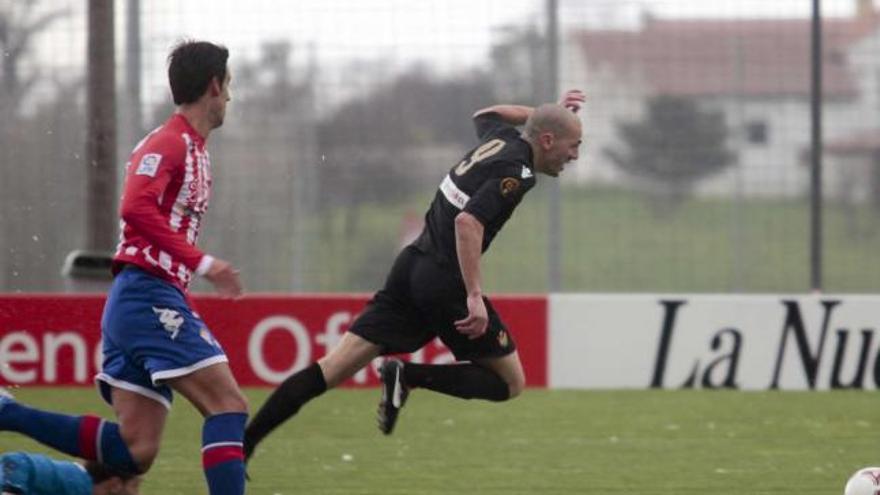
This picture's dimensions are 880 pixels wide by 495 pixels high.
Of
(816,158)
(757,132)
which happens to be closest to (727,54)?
(757,132)

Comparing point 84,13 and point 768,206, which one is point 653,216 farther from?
point 84,13

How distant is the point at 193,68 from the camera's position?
6668 mm

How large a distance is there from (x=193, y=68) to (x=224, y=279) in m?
0.86

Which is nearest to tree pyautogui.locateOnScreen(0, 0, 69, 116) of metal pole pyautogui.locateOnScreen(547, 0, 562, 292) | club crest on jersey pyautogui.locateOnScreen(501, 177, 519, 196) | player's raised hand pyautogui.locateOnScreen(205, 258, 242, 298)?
metal pole pyautogui.locateOnScreen(547, 0, 562, 292)

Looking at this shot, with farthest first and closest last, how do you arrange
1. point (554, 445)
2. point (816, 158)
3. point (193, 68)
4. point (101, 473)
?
point (816, 158) < point (554, 445) < point (101, 473) < point (193, 68)

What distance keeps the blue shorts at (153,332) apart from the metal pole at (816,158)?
277 inches

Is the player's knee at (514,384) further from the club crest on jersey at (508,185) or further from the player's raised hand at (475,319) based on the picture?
the club crest on jersey at (508,185)

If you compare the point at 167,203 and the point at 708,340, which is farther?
the point at 708,340

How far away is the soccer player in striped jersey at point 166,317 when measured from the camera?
21.1 ft

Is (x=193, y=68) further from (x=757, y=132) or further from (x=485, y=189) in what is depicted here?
(x=757, y=132)

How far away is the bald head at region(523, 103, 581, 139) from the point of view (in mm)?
7855

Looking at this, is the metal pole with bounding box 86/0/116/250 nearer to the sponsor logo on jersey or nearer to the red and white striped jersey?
the sponsor logo on jersey

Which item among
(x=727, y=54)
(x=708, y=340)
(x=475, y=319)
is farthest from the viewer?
(x=727, y=54)

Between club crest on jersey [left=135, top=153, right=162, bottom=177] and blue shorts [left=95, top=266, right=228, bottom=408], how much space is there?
389 millimetres
